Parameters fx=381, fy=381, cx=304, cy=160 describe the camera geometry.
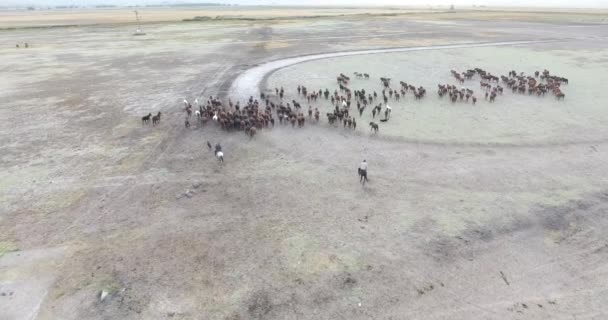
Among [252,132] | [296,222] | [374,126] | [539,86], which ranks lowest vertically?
[296,222]

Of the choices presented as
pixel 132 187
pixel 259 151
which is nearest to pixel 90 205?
pixel 132 187

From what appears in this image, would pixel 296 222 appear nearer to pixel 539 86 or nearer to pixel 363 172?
pixel 363 172

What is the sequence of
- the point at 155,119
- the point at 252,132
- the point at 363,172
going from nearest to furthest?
the point at 363,172, the point at 252,132, the point at 155,119

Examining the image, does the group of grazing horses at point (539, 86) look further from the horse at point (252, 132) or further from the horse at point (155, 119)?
the horse at point (155, 119)

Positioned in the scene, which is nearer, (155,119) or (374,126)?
(374,126)

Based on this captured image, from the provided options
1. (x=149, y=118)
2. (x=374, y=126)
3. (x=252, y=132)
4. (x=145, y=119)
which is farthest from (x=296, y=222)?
(x=149, y=118)

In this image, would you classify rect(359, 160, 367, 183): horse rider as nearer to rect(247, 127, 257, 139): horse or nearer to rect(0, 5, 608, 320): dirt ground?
rect(0, 5, 608, 320): dirt ground

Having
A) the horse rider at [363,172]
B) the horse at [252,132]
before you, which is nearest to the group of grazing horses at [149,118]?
the horse at [252,132]

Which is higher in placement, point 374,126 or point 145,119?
point 145,119

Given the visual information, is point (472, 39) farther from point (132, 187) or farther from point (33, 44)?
point (33, 44)
